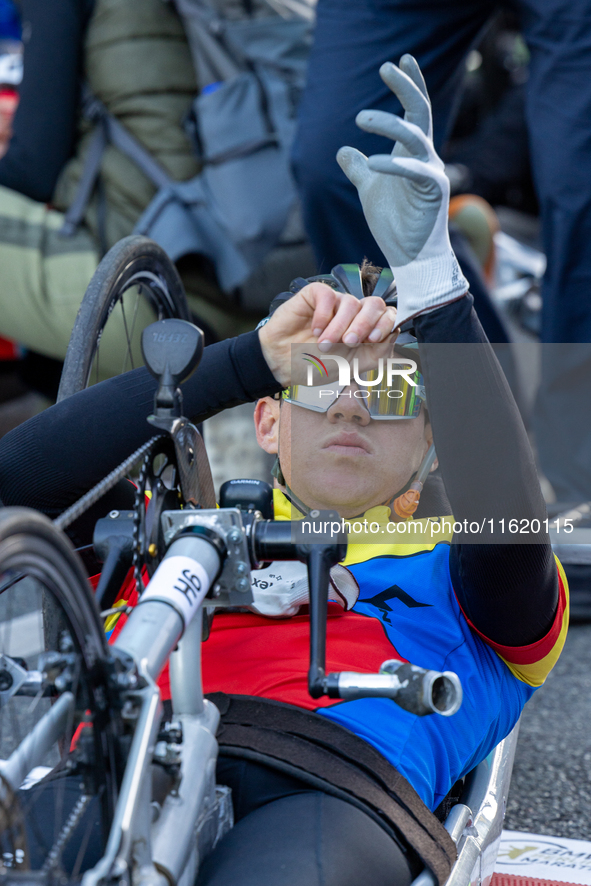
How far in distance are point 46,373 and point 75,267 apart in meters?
0.49

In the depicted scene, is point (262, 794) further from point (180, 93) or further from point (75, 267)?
point (180, 93)

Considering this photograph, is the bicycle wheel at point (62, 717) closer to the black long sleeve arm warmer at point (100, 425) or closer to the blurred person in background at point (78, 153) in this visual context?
the black long sleeve arm warmer at point (100, 425)

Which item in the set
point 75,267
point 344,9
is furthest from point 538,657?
point 75,267

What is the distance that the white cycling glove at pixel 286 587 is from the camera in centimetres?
122

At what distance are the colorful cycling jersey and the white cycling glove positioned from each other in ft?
0.06

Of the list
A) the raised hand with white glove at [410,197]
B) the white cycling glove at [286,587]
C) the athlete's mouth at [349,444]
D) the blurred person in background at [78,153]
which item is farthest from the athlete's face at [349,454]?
the blurred person in background at [78,153]

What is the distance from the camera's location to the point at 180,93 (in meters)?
2.80

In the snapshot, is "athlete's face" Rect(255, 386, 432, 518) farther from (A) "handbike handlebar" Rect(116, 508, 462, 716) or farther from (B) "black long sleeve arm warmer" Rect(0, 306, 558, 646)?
(A) "handbike handlebar" Rect(116, 508, 462, 716)

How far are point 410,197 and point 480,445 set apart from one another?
29 centimetres

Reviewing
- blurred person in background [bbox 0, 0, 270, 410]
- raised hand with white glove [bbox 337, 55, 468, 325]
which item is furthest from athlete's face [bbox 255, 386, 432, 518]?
blurred person in background [bbox 0, 0, 270, 410]

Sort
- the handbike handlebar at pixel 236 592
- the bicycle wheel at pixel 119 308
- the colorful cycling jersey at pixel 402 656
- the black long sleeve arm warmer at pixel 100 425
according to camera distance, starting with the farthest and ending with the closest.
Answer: the bicycle wheel at pixel 119 308 < the black long sleeve arm warmer at pixel 100 425 < the colorful cycling jersey at pixel 402 656 < the handbike handlebar at pixel 236 592

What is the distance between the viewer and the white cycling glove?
122 cm

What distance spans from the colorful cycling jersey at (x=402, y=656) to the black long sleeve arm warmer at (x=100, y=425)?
0.61 ft

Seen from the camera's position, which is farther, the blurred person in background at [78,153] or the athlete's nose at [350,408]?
the blurred person in background at [78,153]
